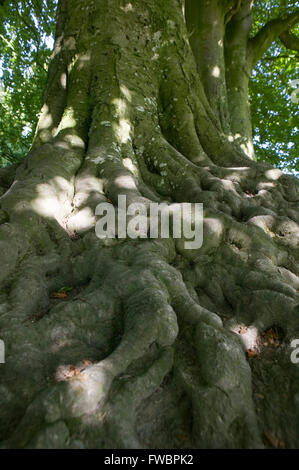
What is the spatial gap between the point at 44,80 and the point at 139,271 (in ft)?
39.3

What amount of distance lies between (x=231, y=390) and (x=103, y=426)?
740mm

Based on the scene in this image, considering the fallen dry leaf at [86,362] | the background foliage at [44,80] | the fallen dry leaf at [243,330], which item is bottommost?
the fallen dry leaf at [86,362]

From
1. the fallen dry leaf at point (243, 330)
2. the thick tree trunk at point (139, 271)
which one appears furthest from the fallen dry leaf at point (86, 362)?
the fallen dry leaf at point (243, 330)

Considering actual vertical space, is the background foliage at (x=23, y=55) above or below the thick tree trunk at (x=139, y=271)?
above

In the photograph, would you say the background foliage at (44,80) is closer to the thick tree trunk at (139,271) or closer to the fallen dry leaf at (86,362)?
the thick tree trunk at (139,271)

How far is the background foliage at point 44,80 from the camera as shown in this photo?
358 inches

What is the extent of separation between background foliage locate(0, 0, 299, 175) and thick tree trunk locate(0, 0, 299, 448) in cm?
412

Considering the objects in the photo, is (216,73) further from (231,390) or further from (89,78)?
(231,390)

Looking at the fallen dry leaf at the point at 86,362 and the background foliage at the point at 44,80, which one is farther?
the background foliage at the point at 44,80

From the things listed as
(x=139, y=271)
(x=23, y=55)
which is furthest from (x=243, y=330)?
(x=23, y=55)

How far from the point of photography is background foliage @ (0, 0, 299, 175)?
358 inches

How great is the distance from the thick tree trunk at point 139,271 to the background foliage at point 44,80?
412 centimetres

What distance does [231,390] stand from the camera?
1725mm

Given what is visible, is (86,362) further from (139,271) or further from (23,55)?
(23,55)
